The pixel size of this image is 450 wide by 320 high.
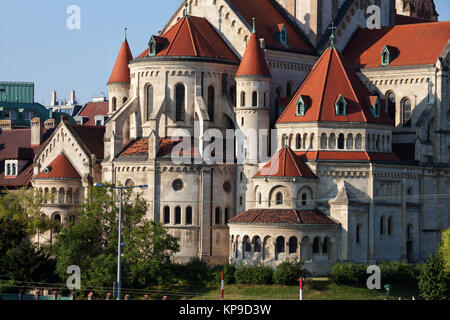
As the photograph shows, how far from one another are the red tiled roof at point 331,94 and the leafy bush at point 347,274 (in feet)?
45.7

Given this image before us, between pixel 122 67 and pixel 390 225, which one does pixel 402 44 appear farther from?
pixel 122 67

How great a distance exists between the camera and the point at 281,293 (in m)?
84.7

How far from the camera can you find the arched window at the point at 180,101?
3952 inches

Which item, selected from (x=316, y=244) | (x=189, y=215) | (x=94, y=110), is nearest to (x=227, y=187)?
(x=189, y=215)

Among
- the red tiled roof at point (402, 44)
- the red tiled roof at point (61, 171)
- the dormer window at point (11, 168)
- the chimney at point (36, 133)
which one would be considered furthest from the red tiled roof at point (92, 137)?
the red tiled roof at point (402, 44)

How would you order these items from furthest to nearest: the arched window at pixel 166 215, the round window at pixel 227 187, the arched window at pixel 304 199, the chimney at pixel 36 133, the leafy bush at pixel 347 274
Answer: the chimney at pixel 36 133, the round window at pixel 227 187, the arched window at pixel 166 215, the arched window at pixel 304 199, the leafy bush at pixel 347 274

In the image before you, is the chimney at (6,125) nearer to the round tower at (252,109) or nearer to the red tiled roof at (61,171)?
the red tiled roof at (61,171)

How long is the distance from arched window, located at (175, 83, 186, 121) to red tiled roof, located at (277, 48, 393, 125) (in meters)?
9.63

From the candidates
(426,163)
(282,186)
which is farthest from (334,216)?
(426,163)

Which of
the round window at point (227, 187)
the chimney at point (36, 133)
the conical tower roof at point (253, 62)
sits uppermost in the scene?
the conical tower roof at point (253, 62)

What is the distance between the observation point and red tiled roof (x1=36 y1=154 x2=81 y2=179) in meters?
104

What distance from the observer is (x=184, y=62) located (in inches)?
3915
